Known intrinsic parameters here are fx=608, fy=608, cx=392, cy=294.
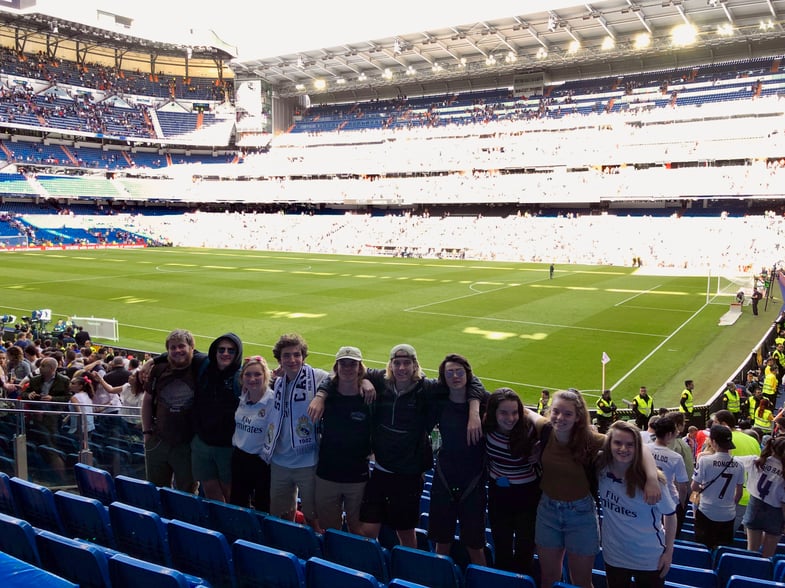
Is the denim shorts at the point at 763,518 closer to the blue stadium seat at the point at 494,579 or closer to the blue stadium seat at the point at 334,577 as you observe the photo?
the blue stadium seat at the point at 494,579

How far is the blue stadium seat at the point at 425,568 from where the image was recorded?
12.8 ft

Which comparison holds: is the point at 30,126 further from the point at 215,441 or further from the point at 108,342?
the point at 215,441

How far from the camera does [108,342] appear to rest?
20.7 meters

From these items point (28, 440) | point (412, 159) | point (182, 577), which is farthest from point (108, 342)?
point (412, 159)

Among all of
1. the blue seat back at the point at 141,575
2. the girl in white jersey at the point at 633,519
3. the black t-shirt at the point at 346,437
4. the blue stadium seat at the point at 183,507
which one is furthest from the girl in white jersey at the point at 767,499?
the blue seat back at the point at 141,575

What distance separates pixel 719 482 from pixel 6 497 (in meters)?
6.55

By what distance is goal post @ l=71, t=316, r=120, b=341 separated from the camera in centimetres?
2120

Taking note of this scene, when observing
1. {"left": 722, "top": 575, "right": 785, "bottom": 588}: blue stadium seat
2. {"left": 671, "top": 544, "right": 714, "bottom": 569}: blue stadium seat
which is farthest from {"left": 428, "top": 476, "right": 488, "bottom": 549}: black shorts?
{"left": 671, "top": 544, "right": 714, "bottom": 569}: blue stadium seat

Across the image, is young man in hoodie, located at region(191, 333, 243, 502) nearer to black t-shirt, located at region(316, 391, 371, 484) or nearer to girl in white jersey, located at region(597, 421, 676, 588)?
black t-shirt, located at region(316, 391, 371, 484)

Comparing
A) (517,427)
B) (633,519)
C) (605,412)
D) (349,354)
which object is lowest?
(605,412)

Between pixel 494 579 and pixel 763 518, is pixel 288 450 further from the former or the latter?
pixel 763 518

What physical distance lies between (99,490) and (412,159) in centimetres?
7431

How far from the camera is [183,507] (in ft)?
16.6

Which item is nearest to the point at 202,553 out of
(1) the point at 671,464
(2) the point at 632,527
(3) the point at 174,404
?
(3) the point at 174,404
